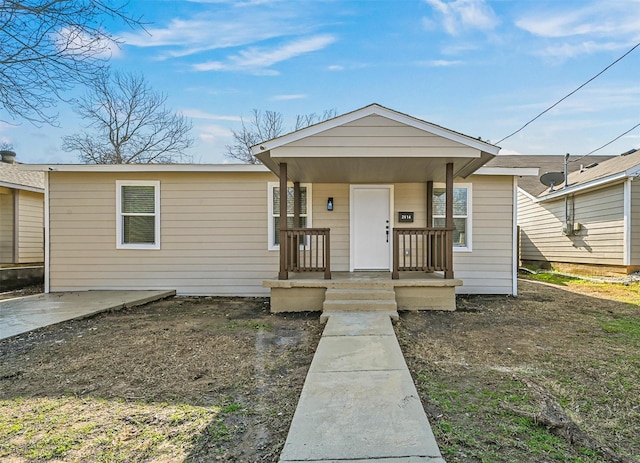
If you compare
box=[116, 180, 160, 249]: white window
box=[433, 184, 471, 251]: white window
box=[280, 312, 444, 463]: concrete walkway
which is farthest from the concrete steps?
box=[116, 180, 160, 249]: white window

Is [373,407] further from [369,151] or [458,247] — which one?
[458,247]

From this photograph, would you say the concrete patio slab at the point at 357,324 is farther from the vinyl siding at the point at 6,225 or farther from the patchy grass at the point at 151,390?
the vinyl siding at the point at 6,225

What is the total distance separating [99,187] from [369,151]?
5.59 metres

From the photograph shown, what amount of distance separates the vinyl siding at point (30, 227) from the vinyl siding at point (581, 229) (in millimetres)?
15168

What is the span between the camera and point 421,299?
19.1 feet

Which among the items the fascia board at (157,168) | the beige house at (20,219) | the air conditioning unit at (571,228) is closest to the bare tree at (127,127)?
the beige house at (20,219)

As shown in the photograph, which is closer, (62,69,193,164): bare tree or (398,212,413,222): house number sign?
(398,212,413,222): house number sign

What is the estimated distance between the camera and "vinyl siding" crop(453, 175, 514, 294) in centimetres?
736

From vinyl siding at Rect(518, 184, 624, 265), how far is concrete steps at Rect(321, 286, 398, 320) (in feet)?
24.5

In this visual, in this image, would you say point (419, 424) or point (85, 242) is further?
point (85, 242)

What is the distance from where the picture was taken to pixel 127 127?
760 inches

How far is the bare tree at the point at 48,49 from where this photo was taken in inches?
209

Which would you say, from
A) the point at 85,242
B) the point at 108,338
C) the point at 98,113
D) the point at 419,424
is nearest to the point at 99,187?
the point at 85,242

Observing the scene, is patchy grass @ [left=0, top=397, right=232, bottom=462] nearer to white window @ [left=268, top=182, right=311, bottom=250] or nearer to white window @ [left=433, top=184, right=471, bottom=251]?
Answer: white window @ [left=268, top=182, right=311, bottom=250]
